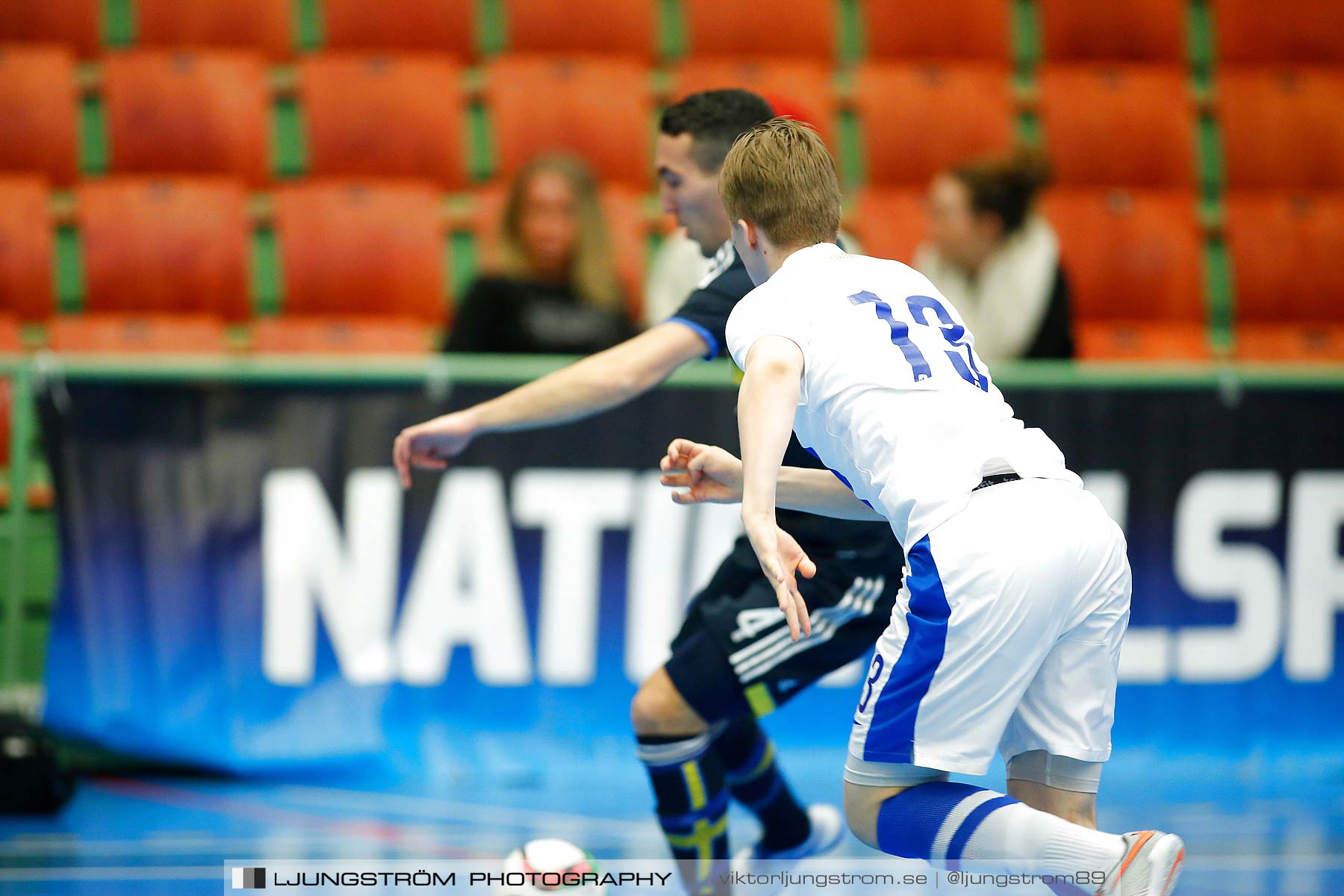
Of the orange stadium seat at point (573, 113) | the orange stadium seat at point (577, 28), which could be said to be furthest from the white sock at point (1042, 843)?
the orange stadium seat at point (577, 28)

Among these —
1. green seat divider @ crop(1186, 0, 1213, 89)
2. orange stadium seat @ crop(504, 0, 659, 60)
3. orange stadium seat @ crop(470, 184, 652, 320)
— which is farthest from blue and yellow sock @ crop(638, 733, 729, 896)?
green seat divider @ crop(1186, 0, 1213, 89)

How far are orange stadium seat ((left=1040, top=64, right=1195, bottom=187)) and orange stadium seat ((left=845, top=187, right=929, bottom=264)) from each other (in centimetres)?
103

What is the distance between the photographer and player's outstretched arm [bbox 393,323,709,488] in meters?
3.20

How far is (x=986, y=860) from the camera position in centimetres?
252

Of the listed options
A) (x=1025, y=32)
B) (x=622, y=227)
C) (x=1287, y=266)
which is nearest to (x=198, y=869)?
(x=622, y=227)

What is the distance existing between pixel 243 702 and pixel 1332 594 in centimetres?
382

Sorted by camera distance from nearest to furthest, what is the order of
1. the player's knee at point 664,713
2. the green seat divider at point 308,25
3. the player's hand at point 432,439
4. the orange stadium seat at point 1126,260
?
1. the player's hand at point 432,439
2. the player's knee at point 664,713
3. the orange stadium seat at point 1126,260
4. the green seat divider at point 308,25

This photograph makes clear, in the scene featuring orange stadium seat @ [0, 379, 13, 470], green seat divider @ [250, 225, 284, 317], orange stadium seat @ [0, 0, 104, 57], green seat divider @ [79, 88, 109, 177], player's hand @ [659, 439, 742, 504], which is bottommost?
orange stadium seat @ [0, 379, 13, 470]

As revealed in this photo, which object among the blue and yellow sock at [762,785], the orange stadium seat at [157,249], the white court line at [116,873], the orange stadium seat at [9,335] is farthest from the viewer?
the orange stadium seat at [157,249]

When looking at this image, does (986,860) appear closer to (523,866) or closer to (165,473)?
(523,866)

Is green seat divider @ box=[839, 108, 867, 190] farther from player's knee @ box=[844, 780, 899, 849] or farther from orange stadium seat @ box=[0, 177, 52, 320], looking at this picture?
player's knee @ box=[844, 780, 899, 849]

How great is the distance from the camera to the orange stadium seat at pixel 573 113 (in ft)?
22.7

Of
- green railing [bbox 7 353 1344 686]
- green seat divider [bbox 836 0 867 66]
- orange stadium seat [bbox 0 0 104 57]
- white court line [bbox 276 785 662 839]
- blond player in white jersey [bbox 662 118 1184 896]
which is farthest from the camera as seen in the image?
green seat divider [bbox 836 0 867 66]

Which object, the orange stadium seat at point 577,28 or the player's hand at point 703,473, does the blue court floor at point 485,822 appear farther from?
the orange stadium seat at point 577,28
